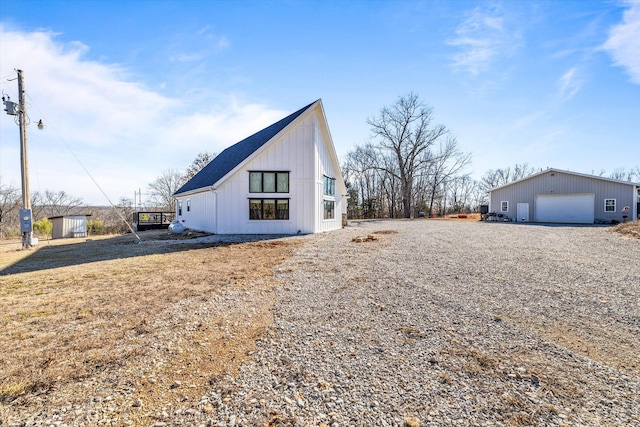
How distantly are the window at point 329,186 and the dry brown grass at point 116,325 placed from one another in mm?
9526

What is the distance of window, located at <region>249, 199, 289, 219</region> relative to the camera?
14812 millimetres

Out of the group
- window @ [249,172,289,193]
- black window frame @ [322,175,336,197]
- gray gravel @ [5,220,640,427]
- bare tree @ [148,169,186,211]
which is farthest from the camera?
bare tree @ [148,169,186,211]

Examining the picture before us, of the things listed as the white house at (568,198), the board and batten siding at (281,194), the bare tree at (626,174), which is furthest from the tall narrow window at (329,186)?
the bare tree at (626,174)

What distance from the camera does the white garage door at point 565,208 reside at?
2198 centimetres

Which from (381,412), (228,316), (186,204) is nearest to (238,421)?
(381,412)

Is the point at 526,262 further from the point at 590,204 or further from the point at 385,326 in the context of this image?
the point at 590,204

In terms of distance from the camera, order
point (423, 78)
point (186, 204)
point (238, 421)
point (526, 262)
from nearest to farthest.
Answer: point (238, 421) → point (526, 262) → point (423, 78) → point (186, 204)

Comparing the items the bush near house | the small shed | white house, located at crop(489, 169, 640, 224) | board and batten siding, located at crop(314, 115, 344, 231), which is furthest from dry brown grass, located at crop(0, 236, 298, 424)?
white house, located at crop(489, 169, 640, 224)

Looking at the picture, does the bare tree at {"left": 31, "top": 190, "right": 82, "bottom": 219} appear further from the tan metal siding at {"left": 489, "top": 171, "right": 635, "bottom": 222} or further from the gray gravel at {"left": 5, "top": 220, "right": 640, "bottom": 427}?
the tan metal siding at {"left": 489, "top": 171, "right": 635, "bottom": 222}

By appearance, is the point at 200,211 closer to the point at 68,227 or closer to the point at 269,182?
the point at 269,182

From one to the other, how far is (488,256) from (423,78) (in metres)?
8.60

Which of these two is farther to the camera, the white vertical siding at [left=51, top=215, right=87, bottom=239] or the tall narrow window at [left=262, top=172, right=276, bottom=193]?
the white vertical siding at [left=51, top=215, right=87, bottom=239]

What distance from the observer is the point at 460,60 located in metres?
11.5

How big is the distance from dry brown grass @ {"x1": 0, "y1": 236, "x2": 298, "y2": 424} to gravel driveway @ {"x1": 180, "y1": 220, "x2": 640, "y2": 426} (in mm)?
428
